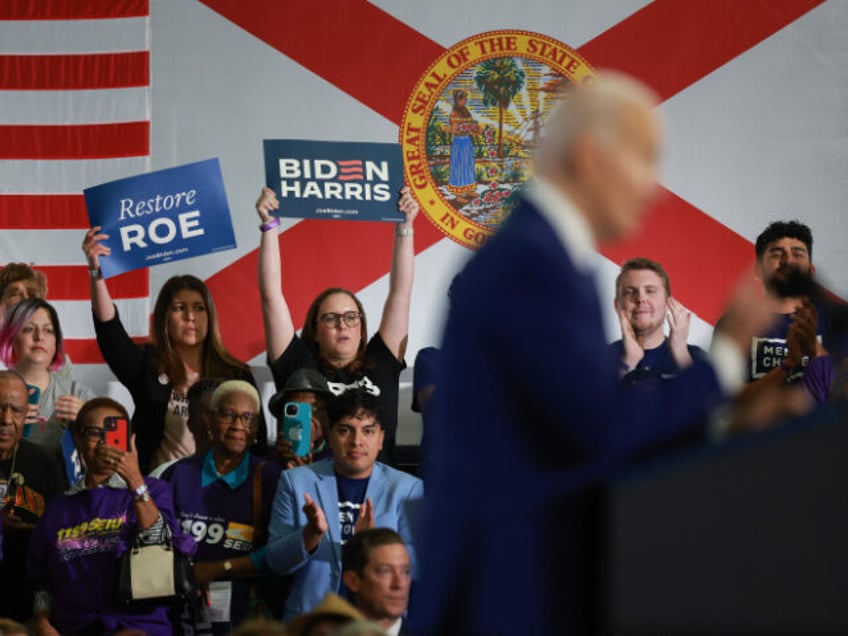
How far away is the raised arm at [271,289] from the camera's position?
209 inches

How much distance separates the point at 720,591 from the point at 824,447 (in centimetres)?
16

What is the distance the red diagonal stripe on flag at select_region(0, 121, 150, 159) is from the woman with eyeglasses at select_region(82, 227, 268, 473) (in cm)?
106

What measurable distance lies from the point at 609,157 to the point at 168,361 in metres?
3.73

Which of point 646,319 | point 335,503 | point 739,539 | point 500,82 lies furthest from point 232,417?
point 739,539

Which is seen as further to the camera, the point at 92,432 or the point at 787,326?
the point at 787,326

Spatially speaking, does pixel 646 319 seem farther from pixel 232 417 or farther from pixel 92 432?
pixel 92 432

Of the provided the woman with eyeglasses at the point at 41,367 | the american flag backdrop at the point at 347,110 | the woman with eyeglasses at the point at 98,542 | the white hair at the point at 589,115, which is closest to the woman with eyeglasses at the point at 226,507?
the woman with eyeglasses at the point at 98,542

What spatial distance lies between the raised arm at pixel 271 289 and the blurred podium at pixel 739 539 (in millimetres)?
4139

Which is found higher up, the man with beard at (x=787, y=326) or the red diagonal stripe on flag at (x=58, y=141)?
the red diagonal stripe on flag at (x=58, y=141)

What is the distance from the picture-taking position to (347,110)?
6281mm

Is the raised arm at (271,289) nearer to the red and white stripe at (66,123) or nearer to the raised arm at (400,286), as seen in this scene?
the raised arm at (400,286)

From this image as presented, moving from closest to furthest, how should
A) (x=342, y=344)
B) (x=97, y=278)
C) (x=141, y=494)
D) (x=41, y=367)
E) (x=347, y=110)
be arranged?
(x=141, y=494)
(x=342, y=344)
(x=41, y=367)
(x=97, y=278)
(x=347, y=110)

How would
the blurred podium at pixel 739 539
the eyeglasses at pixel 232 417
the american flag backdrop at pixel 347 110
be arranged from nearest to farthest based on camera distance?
the blurred podium at pixel 739 539, the eyeglasses at pixel 232 417, the american flag backdrop at pixel 347 110

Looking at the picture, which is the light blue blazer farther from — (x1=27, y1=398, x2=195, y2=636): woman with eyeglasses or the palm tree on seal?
the palm tree on seal
